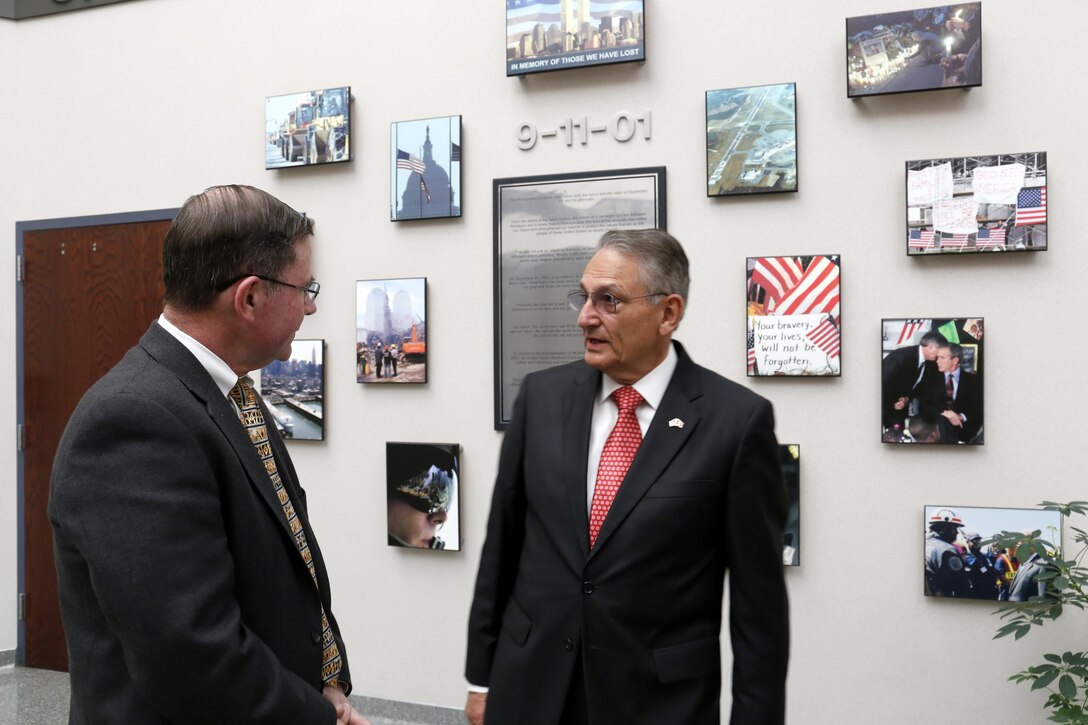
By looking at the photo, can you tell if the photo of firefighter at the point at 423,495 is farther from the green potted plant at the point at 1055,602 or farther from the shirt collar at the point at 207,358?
the shirt collar at the point at 207,358

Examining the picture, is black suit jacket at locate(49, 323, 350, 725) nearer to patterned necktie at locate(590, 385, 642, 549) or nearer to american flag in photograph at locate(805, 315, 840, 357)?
patterned necktie at locate(590, 385, 642, 549)

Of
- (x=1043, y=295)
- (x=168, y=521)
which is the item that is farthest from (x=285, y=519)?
(x=1043, y=295)

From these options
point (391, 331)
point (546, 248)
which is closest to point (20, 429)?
point (391, 331)

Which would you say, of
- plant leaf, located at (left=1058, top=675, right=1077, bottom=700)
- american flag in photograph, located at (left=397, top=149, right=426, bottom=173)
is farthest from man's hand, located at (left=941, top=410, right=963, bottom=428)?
american flag in photograph, located at (left=397, top=149, right=426, bottom=173)

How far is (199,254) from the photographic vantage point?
4.98ft

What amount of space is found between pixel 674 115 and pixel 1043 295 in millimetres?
1426

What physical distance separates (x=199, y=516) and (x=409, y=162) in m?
2.75

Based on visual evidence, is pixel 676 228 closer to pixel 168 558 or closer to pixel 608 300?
pixel 608 300

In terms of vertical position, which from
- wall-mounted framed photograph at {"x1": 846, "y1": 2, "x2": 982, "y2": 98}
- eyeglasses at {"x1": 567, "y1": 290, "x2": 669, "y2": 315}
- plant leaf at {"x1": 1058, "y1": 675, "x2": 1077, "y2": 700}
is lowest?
plant leaf at {"x1": 1058, "y1": 675, "x2": 1077, "y2": 700}

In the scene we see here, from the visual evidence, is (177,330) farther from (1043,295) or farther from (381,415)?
(1043,295)

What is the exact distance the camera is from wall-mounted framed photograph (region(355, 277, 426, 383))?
3.91 meters

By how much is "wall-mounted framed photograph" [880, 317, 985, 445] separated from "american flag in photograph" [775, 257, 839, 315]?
0.20 m

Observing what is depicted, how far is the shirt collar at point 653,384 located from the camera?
2.01m

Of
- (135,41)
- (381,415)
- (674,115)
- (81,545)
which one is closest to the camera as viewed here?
(81,545)
